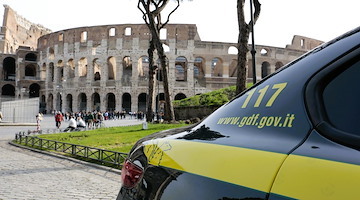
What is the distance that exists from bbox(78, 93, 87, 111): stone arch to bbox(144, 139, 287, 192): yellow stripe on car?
45.1 metres

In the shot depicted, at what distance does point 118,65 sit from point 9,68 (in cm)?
2588

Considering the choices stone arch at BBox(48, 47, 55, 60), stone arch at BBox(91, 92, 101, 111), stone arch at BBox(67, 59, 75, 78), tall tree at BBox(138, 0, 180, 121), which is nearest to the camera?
tall tree at BBox(138, 0, 180, 121)

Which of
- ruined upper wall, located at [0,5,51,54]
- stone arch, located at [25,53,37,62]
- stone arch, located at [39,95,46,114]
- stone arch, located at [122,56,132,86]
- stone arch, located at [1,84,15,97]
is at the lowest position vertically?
stone arch, located at [39,95,46,114]

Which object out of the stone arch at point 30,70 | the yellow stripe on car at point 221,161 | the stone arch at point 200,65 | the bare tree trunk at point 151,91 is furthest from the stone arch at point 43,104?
the yellow stripe on car at point 221,161

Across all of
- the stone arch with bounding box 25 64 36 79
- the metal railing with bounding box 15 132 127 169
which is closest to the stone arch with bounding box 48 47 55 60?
the stone arch with bounding box 25 64 36 79

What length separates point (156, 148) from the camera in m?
1.44

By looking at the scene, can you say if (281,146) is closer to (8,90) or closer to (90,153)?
(90,153)

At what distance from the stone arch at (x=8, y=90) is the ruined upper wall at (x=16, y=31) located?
627 cm

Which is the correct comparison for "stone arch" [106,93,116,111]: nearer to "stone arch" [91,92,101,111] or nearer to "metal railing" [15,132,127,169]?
"stone arch" [91,92,101,111]

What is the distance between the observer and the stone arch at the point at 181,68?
44.3 meters

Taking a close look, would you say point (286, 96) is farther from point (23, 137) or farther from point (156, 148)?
point (23, 137)

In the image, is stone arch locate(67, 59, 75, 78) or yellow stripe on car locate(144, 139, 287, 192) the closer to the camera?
yellow stripe on car locate(144, 139, 287, 192)

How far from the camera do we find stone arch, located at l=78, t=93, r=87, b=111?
145ft

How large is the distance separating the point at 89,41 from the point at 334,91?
45134mm
